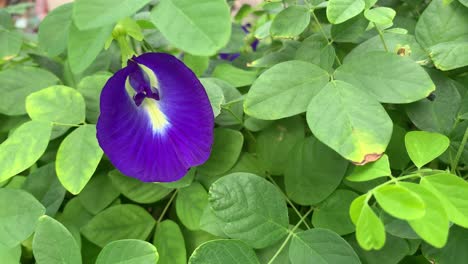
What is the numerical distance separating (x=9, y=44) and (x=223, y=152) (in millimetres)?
338

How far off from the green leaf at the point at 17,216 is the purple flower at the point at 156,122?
0.30 feet

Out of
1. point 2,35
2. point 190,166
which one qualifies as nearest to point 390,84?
point 190,166

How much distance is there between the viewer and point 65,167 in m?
0.51

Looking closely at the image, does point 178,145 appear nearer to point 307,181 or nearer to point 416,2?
point 307,181

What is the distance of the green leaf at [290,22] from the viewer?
539 mm

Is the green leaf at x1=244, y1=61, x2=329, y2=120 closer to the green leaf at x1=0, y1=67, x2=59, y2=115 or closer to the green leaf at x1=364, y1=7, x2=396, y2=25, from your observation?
the green leaf at x1=364, y1=7, x2=396, y2=25

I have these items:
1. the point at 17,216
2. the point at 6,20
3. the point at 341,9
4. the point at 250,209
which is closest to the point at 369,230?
the point at 250,209

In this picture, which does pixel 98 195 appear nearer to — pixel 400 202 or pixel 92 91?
pixel 92 91

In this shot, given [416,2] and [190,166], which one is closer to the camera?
[190,166]

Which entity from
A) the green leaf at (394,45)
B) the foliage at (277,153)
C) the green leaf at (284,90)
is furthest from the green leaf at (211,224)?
the green leaf at (394,45)

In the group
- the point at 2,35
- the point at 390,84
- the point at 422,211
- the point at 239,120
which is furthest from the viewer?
the point at 2,35

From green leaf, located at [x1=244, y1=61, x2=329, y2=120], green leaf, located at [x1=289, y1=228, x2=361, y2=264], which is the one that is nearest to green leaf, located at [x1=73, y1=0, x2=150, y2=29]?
green leaf, located at [x1=244, y1=61, x2=329, y2=120]

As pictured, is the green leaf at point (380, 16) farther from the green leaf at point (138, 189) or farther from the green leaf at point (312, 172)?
the green leaf at point (138, 189)

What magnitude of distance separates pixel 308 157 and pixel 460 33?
0.67 feet
